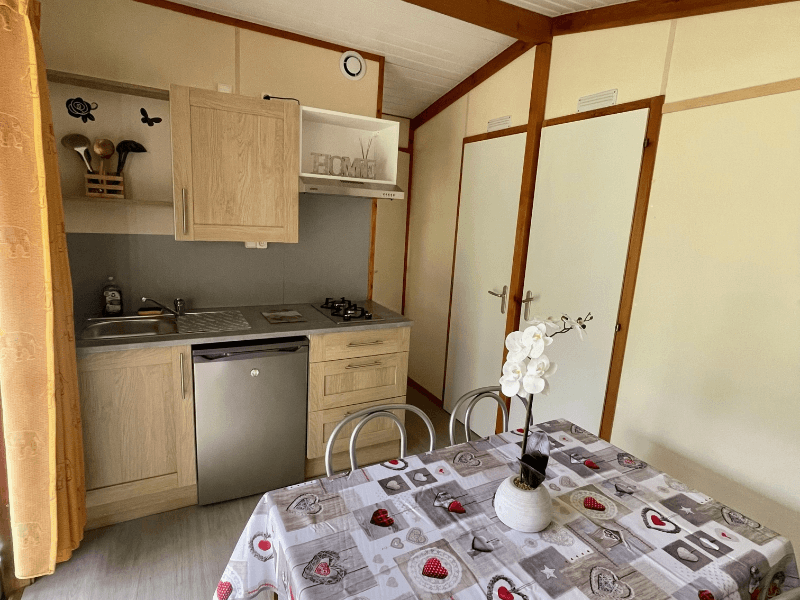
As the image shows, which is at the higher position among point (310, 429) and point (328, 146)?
point (328, 146)

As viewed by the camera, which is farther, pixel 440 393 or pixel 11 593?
pixel 440 393

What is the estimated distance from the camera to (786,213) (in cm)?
→ 161

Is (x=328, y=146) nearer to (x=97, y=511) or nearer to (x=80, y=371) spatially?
(x=80, y=371)

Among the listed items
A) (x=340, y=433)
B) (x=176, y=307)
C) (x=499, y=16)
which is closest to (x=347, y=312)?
(x=340, y=433)

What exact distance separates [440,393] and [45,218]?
288cm

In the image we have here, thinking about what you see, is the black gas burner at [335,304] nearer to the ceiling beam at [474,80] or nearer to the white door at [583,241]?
the white door at [583,241]

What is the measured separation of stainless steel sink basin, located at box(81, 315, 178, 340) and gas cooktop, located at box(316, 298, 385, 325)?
85 centimetres

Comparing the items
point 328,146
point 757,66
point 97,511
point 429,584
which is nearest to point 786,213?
point 757,66

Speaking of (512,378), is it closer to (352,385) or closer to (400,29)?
(352,385)

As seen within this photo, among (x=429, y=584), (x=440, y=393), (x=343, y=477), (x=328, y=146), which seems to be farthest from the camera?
(x=440, y=393)

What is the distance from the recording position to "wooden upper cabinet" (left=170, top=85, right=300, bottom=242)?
2.15 m

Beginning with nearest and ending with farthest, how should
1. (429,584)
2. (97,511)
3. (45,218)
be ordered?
(429,584) → (45,218) → (97,511)

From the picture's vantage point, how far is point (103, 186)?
218cm

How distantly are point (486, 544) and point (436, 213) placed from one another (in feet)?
9.51
